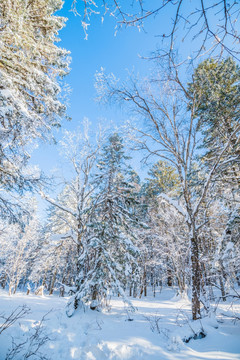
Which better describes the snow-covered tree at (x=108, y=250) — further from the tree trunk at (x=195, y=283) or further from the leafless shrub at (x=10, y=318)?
the tree trunk at (x=195, y=283)

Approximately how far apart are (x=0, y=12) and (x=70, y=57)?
274 centimetres

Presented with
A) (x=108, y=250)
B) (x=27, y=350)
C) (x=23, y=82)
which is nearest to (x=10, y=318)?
(x=27, y=350)

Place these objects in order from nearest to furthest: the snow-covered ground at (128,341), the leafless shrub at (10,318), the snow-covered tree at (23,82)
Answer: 1. the leafless shrub at (10,318)
2. the snow-covered ground at (128,341)
3. the snow-covered tree at (23,82)

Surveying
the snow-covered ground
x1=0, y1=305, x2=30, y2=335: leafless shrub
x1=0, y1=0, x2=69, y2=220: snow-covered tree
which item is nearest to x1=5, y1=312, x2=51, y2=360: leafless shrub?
the snow-covered ground

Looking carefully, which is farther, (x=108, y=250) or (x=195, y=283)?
(x=108, y=250)

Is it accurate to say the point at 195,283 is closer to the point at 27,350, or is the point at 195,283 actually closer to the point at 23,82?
the point at 27,350

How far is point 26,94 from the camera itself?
5469 mm

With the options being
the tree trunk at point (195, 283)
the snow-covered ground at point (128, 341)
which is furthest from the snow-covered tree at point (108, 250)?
the tree trunk at point (195, 283)

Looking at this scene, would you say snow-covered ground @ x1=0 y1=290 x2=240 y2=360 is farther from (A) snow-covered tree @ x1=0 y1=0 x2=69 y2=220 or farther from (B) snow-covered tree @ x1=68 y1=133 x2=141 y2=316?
(A) snow-covered tree @ x1=0 y1=0 x2=69 y2=220

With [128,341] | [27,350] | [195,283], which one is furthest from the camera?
[195,283]

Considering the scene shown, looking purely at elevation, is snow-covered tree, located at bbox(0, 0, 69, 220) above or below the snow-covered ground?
above

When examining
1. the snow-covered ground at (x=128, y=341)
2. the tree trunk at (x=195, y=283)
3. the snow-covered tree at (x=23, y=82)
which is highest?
the snow-covered tree at (x=23, y=82)

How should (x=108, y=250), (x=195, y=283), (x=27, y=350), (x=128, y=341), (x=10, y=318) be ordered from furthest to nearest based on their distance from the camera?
1. (x=108, y=250)
2. (x=195, y=283)
3. (x=10, y=318)
4. (x=128, y=341)
5. (x=27, y=350)

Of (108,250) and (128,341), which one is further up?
(108,250)
